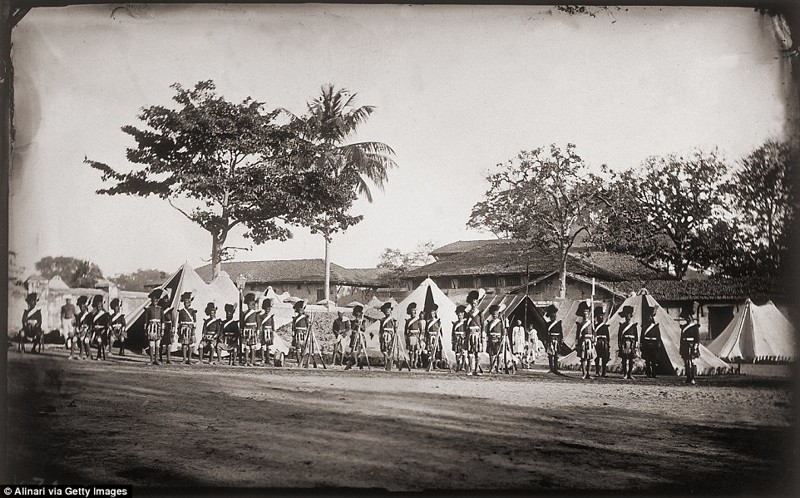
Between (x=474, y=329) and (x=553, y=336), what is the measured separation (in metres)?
0.81

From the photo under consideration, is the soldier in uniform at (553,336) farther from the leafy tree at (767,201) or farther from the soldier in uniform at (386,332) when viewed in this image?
the leafy tree at (767,201)

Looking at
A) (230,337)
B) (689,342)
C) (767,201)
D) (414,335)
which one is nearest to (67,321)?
(230,337)

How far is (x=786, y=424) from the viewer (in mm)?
6262

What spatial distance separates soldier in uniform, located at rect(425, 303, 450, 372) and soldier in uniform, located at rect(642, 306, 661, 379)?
1992mm

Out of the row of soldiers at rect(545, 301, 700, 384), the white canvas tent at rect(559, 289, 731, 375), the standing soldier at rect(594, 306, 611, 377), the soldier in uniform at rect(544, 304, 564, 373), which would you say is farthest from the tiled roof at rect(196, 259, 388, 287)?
the white canvas tent at rect(559, 289, 731, 375)

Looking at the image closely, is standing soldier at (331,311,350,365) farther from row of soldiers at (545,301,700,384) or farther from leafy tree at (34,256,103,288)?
leafy tree at (34,256,103,288)

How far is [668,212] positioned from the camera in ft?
21.5

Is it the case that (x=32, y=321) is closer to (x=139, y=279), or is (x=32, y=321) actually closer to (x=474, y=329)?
(x=139, y=279)

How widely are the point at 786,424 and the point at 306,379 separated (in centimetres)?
472

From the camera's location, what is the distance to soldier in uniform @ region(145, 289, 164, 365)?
21.6 ft

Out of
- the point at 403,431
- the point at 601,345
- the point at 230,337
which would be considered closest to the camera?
the point at 403,431

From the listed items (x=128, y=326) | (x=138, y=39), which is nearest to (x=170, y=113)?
(x=138, y=39)

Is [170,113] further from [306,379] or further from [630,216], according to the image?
[630,216]
